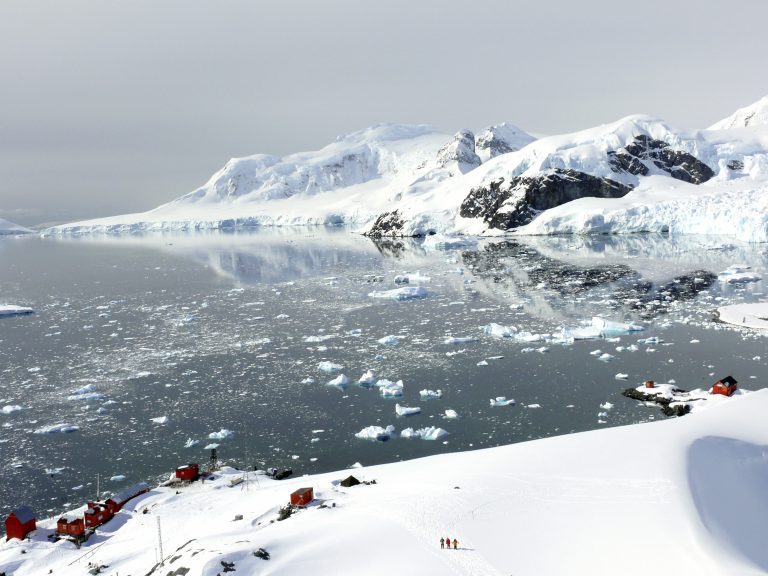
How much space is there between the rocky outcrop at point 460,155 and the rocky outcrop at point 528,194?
44.3 meters

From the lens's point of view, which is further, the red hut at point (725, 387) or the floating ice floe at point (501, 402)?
the floating ice floe at point (501, 402)

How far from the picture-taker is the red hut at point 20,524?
15.7 m

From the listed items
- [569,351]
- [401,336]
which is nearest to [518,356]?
[569,351]

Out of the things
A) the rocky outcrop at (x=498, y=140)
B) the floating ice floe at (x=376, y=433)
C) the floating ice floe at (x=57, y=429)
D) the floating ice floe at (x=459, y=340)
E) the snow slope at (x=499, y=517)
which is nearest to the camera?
the snow slope at (x=499, y=517)

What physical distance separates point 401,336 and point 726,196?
2431 inches

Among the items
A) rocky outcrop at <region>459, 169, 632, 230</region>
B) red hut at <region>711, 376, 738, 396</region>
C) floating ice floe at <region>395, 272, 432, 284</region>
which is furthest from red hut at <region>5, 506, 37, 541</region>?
rocky outcrop at <region>459, 169, 632, 230</region>

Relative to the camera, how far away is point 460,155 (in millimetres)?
152750

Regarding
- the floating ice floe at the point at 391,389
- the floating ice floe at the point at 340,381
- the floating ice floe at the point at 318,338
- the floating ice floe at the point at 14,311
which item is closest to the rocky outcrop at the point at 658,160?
the floating ice floe at the point at 318,338

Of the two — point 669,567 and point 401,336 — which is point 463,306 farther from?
point 669,567

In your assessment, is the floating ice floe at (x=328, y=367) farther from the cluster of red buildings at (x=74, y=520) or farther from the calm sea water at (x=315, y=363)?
the cluster of red buildings at (x=74, y=520)

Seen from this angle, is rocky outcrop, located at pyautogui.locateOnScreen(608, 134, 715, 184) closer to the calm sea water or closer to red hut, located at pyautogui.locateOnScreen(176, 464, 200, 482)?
the calm sea water

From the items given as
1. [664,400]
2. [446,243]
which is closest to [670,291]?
[664,400]

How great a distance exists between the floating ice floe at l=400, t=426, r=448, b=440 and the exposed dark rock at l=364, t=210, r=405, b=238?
3376 inches

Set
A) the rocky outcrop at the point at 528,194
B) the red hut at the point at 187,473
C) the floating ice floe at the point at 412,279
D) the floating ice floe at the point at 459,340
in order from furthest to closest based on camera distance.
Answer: the rocky outcrop at the point at 528,194, the floating ice floe at the point at 412,279, the floating ice floe at the point at 459,340, the red hut at the point at 187,473
